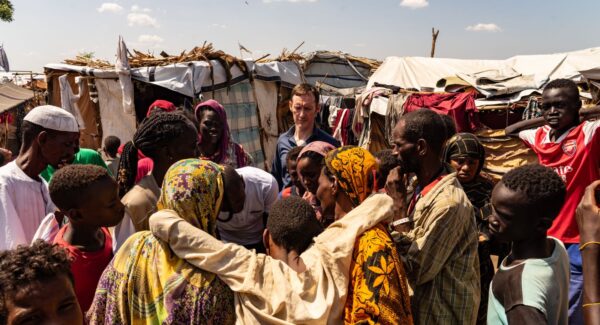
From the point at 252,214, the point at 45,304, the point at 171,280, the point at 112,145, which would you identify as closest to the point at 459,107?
the point at 112,145

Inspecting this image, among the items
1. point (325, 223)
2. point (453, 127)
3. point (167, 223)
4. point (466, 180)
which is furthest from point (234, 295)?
point (453, 127)

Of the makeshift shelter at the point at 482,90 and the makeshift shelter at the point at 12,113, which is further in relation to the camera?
the makeshift shelter at the point at 12,113

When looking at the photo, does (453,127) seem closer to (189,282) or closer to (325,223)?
(325,223)

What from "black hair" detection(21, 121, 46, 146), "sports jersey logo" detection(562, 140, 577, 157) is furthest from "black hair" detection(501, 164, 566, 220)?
"black hair" detection(21, 121, 46, 146)

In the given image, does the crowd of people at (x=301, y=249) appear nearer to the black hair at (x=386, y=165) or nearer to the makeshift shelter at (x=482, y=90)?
the black hair at (x=386, y=165)

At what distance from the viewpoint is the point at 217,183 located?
1769mm

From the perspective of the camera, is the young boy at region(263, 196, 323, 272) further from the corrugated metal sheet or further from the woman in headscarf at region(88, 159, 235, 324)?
the corrugated metal sheet

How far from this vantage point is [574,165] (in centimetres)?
368

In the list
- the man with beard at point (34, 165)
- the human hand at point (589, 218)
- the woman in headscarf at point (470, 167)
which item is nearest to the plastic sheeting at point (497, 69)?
the woman in headscarf at point (470, 167)

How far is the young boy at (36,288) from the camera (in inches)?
51.8

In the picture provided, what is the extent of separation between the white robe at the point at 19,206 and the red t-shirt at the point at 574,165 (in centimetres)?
363

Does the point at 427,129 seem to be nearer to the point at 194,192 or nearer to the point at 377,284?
the point at 377,284

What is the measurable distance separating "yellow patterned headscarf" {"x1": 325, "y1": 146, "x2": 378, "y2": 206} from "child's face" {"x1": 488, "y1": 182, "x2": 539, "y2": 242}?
19.4 inches

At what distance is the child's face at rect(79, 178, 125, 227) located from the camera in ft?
6.71
